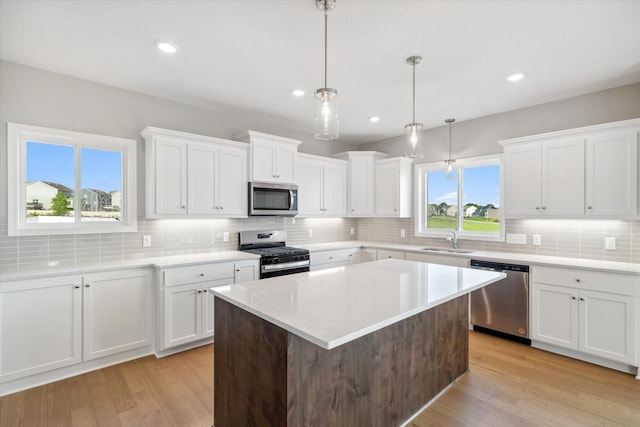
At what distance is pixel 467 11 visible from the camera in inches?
79.9

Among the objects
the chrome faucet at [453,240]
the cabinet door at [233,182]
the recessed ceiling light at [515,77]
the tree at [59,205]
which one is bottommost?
the chrome faucet at [453,240]

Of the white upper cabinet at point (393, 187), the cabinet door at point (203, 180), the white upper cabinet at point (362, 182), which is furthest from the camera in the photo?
the white upper cabinet at point (362, 182)

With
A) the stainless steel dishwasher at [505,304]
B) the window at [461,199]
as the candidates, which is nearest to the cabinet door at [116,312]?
the stainless steel dishwasher at [505,304]

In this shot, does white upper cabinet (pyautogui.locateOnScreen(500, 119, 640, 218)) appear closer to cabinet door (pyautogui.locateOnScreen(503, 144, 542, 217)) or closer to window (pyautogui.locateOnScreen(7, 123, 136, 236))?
cabinet door (pyautogui.locateOnScreen(503, 144, 542, 217))

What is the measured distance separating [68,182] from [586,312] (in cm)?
511

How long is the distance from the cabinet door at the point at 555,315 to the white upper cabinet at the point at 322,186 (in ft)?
9.16

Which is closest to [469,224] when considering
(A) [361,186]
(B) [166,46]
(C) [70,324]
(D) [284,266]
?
(A) [361,186]

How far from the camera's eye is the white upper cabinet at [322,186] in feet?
15.2

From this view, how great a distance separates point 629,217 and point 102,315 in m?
4.93

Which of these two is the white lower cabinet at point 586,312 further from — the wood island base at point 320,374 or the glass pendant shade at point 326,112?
the glass pendant shade at point 326,112

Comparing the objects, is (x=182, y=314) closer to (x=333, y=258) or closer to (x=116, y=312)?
(x=116, y=312)

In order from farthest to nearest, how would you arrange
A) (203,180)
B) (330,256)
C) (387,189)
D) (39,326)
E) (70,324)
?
(387,189), (330,256), (203,180), (70,324), (39,326)

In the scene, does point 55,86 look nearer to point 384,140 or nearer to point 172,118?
point 172,118

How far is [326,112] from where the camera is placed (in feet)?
6.46
